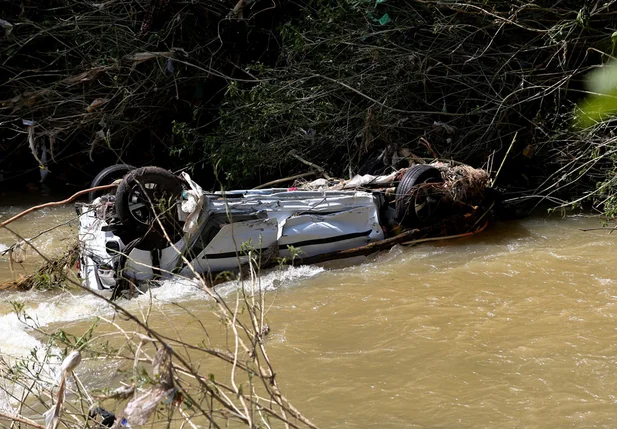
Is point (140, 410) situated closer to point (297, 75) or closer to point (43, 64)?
point (297, 75)

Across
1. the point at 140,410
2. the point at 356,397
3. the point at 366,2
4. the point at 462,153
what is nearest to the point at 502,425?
the point at 356,397

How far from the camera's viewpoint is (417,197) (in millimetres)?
8656

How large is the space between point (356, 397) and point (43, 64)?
10208 mm

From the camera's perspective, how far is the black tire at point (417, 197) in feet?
27.9

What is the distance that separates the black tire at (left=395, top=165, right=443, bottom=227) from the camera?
27.9ft

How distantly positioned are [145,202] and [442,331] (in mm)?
3054

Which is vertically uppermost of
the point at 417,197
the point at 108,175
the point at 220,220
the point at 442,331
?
the point at 108,175

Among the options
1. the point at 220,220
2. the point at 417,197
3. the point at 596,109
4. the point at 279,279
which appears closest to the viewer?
the point at 220,220

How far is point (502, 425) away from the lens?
14.9 feet

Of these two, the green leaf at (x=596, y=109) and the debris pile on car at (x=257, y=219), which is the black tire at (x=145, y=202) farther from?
the green leaf at (x=596, y=109)

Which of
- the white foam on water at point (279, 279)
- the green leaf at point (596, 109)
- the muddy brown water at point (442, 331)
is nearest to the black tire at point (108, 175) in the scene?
the muddy brown water at point (442, 331)

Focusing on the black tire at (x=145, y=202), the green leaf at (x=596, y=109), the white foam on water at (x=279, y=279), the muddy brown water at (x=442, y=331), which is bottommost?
the muddy brown water at (x=442, y=331)

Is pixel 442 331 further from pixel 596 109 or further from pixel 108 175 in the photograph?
pixel 596 109

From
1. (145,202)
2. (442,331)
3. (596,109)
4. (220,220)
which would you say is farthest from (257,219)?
(596,109)
